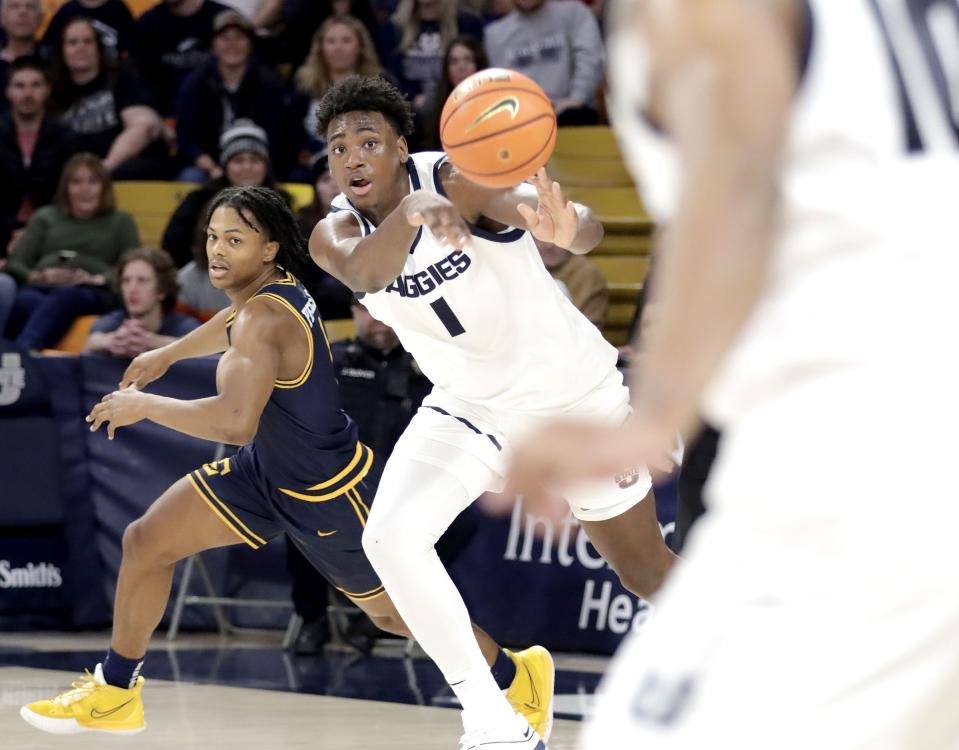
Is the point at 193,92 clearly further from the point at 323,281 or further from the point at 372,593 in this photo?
the point at 372,593

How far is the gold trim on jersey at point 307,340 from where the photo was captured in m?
5.55

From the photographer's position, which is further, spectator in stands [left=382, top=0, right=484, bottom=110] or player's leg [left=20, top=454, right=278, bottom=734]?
spectator in stands [left=382, top=0, right=484, bottom=110]

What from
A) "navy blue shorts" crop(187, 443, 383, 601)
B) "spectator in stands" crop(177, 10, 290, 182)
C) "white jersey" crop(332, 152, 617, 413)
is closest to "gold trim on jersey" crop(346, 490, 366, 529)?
"navy blue shorts" crop(187, 443, 383, 601)

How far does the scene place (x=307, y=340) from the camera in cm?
559

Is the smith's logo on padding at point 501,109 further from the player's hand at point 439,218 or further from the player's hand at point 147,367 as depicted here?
the player's hand at point 147,367

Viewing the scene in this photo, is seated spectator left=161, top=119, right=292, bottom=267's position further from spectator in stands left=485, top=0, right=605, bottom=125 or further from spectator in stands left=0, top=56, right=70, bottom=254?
spectator in stands left=485, top=0, right=605, bottom=125

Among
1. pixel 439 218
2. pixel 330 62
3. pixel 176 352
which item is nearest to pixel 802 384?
pixel 439 218

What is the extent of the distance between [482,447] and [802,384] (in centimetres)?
314

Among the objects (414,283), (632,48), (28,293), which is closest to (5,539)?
(28,293)

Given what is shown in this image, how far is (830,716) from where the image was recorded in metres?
1.85

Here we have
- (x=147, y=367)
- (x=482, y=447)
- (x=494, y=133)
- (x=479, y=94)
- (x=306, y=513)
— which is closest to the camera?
(x=494, y=133)

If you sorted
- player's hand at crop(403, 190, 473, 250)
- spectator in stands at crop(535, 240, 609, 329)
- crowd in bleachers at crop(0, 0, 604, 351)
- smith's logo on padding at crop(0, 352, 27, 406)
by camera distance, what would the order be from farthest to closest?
crowd in bleachers at crop(0, 0, 604, 351) < spectator in stands at crop(535, 240, 609, 329) < smith's logo on padding at crop(0, 352, 27, 406) < player's hand at crop(403, 190, 473, 250)

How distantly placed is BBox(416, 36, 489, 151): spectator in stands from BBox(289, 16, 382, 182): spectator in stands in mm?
427

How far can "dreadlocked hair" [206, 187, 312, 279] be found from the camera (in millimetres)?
5723
